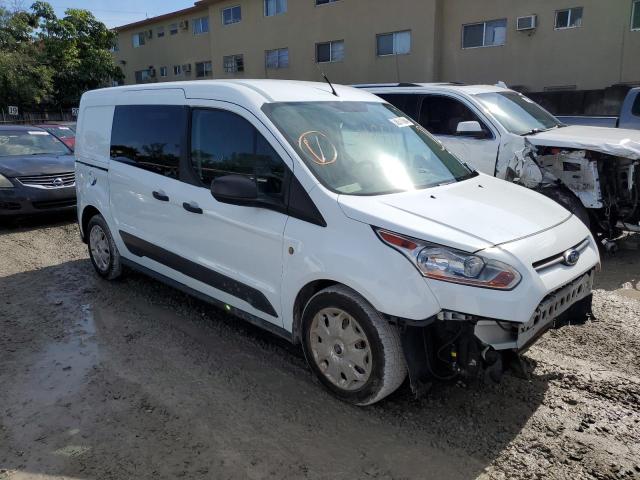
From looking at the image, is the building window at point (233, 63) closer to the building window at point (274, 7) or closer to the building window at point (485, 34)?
the building window at point (274, 7)

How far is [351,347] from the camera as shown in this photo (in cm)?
315

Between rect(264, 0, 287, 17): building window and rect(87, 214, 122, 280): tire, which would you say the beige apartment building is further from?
rect(87, 214, 122, 280): tire

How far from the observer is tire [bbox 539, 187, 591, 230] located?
6152 millimetres

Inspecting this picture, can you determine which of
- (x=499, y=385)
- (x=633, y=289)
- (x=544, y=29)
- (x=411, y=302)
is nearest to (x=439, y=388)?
(x=499, y=385)

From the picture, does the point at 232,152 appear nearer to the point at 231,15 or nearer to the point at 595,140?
the point at 595,140

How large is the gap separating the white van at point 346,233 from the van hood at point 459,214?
1cm

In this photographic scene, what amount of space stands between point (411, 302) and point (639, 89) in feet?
30.2

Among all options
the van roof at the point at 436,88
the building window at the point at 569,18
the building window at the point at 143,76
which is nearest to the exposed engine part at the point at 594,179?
the van roof at the point at 436,88

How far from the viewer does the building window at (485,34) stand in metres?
18.4

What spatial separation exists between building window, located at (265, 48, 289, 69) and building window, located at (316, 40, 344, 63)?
82.7 inches

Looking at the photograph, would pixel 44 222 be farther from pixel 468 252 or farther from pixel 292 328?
A: pixel 468 252

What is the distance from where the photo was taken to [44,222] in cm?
878

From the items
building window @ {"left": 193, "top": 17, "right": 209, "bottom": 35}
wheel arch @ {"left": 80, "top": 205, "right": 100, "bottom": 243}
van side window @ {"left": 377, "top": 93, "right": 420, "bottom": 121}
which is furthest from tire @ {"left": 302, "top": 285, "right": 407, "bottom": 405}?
building window @ {"left": 193, "top": 17, "right": 209, "bottom": 35}

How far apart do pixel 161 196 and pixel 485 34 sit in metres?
17.7
